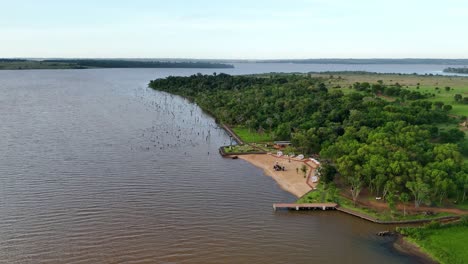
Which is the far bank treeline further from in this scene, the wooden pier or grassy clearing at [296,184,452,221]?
the wooden pier

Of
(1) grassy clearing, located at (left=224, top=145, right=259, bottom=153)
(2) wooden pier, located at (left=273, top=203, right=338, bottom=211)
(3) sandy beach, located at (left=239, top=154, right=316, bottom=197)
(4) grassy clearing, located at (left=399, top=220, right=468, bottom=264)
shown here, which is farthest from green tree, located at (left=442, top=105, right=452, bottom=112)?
(2) wooden pier, located at (left=273, top=203, right=338, bottom=211)

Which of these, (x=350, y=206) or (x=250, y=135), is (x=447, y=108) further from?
(x=350, y=206)

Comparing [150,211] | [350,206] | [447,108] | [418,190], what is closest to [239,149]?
[350,206]

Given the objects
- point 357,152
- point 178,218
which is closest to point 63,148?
point 178,218

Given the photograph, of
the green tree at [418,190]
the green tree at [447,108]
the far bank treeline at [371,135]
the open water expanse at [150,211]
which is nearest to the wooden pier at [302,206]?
the open water expanse at [150,211]

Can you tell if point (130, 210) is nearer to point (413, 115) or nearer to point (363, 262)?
point (363, 262)

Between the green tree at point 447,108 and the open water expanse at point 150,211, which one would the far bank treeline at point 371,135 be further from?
the open water expanse at point 150,211
